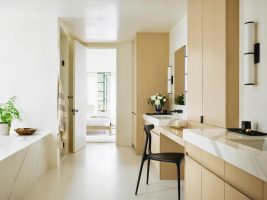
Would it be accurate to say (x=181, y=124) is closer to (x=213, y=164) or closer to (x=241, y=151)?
(x=213, y=164)

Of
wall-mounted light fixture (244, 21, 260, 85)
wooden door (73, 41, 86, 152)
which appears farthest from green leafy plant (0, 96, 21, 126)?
wall-mounted light fixture (244, 21, 260, 85)

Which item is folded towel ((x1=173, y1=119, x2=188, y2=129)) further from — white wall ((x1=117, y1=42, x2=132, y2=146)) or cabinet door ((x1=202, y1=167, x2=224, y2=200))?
white wall ((x1=117, y1=42, x2=132, y2=146))

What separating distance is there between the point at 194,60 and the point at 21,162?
7.41ft

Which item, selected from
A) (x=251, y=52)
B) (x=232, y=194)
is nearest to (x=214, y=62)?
(x=251, y=52)

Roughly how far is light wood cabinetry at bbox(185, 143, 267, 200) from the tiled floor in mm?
943

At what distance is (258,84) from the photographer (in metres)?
2.28

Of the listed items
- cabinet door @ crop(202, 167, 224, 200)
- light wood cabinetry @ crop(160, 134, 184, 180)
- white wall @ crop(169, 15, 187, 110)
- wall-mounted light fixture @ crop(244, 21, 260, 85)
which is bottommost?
light wood cabinetry @ crop(160, 134, 184, 180)

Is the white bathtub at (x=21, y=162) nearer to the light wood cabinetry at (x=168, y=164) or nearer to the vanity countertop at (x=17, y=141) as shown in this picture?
the vanity countertop at (x=17, y=141)

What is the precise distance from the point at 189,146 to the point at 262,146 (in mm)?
694

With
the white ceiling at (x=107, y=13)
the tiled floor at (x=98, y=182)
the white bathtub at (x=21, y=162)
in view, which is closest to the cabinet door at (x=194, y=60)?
the white ceiling at (x=107, y=13)

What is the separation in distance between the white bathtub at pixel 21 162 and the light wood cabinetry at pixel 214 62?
199 cm

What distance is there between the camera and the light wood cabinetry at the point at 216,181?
1434 mm

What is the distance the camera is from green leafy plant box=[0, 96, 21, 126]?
4.27 m

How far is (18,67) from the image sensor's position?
4574 mm
